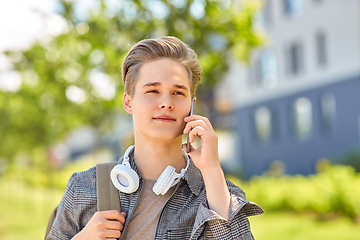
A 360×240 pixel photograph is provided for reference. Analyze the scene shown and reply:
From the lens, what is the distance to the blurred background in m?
10.6

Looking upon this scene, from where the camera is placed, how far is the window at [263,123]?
72.4ft

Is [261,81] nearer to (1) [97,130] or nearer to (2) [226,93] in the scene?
(2) [226,93]

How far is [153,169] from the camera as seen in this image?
2303 mm

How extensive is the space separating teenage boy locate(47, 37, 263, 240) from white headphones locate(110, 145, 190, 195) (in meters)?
0.01

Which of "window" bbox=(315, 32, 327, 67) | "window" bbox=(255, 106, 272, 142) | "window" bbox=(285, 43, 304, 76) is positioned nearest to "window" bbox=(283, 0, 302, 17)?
"window" bbox=(285, 43, 304, 76)

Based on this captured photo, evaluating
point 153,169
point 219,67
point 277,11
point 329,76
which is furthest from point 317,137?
point 153,169

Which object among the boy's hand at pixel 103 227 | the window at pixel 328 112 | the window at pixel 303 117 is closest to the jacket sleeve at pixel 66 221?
the boy's hand at pixel 103 227

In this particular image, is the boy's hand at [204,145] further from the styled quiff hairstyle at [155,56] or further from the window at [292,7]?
the window at [292,7]

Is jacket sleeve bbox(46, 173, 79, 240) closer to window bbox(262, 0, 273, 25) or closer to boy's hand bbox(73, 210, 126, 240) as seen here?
boy's hand bbox(73, 210, 126, 240)

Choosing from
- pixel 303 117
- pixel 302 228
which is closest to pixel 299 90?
pixel 303 117

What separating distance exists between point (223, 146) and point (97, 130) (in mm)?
9589

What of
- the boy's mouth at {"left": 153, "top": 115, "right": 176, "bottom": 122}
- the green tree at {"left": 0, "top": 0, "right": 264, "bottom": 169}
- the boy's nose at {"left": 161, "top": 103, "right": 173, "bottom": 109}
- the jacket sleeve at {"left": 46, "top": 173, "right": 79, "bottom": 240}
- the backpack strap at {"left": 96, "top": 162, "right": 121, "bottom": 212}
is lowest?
the jacket sleeve at {"left": 46, "top": 173, "right": 79, "bottom": 240}

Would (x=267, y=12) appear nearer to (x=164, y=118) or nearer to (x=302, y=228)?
(x=302, y=228)

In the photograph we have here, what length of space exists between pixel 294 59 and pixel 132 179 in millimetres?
19350
